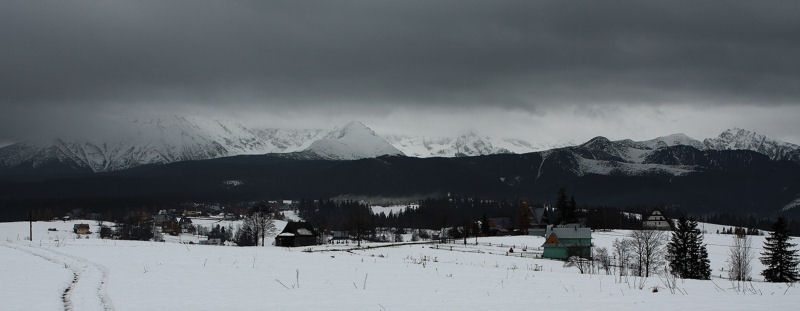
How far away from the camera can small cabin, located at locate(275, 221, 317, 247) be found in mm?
104062

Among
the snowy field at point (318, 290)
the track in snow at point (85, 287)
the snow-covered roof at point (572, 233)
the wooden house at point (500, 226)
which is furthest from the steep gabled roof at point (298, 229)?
the snowy field at point (318, 290)

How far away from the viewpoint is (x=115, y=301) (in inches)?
639

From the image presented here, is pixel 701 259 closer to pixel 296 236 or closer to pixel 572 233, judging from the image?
pixel 572 233

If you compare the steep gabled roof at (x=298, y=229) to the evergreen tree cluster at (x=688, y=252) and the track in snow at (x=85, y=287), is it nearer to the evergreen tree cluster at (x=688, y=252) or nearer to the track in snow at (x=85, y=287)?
the evergreen tree cluster at (x=688, y=252)

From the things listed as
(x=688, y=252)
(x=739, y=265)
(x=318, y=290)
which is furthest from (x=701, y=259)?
(x=318, y=290)

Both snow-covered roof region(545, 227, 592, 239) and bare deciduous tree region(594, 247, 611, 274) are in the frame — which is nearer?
bare deciduous tree region(594, 247, 611, 274)

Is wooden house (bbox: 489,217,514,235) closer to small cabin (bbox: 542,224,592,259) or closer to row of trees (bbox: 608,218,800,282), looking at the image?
small cabin (bbox: 542,224,592,259)

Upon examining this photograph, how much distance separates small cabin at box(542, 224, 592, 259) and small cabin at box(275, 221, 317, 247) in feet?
129

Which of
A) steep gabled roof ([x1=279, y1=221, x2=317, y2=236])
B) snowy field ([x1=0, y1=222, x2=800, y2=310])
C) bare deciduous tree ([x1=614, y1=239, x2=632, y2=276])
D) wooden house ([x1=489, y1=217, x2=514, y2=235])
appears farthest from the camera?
wooden house ([x1=489, y1=217, x2=514, y2=235])

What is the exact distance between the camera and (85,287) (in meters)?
18.9

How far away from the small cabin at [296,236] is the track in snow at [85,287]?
75.1 metres

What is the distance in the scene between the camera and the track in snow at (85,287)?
15594 mm

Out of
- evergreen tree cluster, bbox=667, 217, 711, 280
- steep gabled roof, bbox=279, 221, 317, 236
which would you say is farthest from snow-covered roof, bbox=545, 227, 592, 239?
steep gabled roof, bbox=279, 221, 317, 236

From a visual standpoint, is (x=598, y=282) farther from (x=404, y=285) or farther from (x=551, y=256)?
(x=551, y=256)
